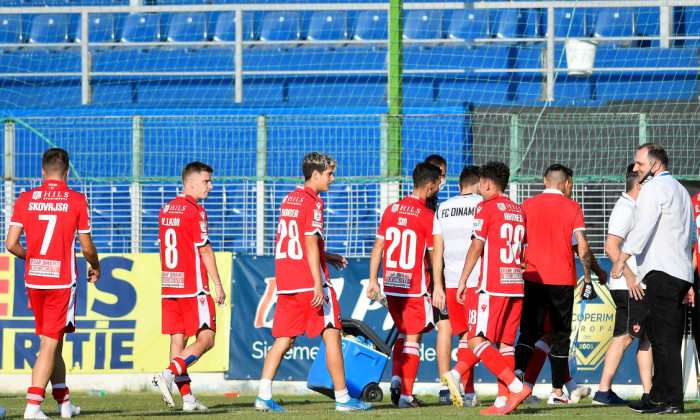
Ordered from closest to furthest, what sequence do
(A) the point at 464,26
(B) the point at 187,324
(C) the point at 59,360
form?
(C) the point at 59,360 → (B) the point at 187,324 → (A) the point at 464,26

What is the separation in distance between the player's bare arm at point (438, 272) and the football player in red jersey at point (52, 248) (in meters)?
2.79

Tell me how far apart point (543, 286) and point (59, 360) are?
403 centimetres

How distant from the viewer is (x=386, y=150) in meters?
10.5

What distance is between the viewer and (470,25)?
16969 millimetres

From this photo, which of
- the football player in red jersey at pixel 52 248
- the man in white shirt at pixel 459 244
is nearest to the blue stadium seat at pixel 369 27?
the man in white shirt at pixel 459 244

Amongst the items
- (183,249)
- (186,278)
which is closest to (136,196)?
(183,249)

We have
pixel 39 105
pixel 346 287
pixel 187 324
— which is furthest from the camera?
pixel 39 105

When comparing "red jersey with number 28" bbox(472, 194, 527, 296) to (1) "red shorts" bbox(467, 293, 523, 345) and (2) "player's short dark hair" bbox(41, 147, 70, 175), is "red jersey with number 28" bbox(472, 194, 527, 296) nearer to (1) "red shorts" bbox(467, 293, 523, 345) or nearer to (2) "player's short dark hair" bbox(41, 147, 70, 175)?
(1) "red shorts" bbox(467, 293, 523, 345)

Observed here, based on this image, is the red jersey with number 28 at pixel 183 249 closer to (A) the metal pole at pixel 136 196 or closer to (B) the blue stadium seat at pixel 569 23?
(A) the metal pole at pixel 136 196

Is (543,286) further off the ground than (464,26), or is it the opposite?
(464,26)

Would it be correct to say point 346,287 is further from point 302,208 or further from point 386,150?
point 302,208

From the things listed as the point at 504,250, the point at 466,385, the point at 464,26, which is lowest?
the point at 466,385

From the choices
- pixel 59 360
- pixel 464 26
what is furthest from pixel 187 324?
pixel 464 26

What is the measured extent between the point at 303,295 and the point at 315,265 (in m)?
0.39
